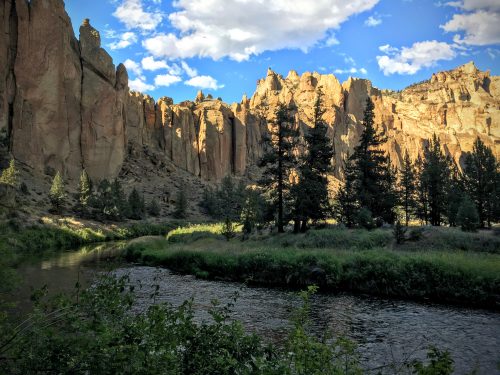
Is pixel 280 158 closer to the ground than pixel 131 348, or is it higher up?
higher up

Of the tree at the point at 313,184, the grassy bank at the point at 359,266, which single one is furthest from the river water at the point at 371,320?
the tree at the point at 313,184

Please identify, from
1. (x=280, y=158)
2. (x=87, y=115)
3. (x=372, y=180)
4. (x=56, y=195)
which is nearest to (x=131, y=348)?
(x=280, y=158)

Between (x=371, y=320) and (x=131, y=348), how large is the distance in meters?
13.9

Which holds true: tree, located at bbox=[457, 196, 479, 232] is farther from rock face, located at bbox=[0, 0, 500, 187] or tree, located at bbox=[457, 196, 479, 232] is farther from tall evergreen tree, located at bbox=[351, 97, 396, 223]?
rock face, located at bbox=[0, 0, 500, 187]

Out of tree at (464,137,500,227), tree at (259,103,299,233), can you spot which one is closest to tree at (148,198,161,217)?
tree at (259,103,299,233)

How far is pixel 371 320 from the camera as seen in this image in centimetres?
1653

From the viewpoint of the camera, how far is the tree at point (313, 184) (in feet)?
117

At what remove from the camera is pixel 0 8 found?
86.4 meters

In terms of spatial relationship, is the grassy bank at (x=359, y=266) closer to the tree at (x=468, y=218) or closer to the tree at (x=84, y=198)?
the tree at (x=468, y=218)

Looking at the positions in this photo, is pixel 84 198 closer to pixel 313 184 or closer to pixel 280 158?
pixel 280 158

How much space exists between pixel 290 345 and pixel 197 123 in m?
155

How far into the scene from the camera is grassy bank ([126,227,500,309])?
65.6 ft

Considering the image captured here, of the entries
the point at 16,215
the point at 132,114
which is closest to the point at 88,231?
the point at 16,215

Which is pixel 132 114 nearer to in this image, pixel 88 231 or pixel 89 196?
pixel 89 196
